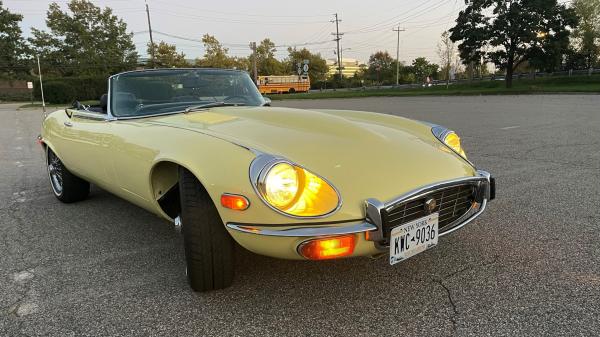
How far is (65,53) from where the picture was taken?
45.9 m

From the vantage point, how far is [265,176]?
6.31ft

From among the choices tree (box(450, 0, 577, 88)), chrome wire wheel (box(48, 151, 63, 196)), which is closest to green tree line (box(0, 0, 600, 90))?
tree (box(450, 0, 577, 88))

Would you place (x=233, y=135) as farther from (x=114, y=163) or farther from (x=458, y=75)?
(x=458, y=75)

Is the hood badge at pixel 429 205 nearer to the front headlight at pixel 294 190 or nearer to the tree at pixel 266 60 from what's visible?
the front headlight at pixel 294 190

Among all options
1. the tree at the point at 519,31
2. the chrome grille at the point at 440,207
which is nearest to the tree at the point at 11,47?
the tree at the point at 519,31

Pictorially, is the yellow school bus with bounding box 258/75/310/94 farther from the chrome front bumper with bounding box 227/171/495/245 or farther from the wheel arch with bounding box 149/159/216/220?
the chrome front bumper with bounding box 227/171/495/245

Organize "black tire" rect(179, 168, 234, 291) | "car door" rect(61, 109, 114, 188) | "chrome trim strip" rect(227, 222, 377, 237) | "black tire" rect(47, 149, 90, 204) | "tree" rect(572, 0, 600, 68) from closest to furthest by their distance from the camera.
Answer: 1. "chrome trim strip" rect(227, 222, 377, 237)
2. "black tire" rect(179, 168, 234, 291)
3. "car door" rect(61, 109, 114, 188)
4. "black tire" rect(47, 149, 90, 204)
5. "tree" rect(572, 0, 600, 68)

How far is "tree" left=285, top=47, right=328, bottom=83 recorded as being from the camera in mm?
75056

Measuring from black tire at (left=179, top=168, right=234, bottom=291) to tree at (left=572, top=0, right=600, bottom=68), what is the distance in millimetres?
49229

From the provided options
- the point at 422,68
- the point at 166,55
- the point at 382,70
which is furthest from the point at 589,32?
the point at 166,55

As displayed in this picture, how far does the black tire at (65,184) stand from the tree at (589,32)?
48588 mm

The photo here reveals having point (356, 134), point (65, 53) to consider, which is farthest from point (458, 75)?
point (356, 134)

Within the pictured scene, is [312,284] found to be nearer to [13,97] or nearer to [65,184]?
[65,184]

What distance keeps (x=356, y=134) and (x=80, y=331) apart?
170cm
